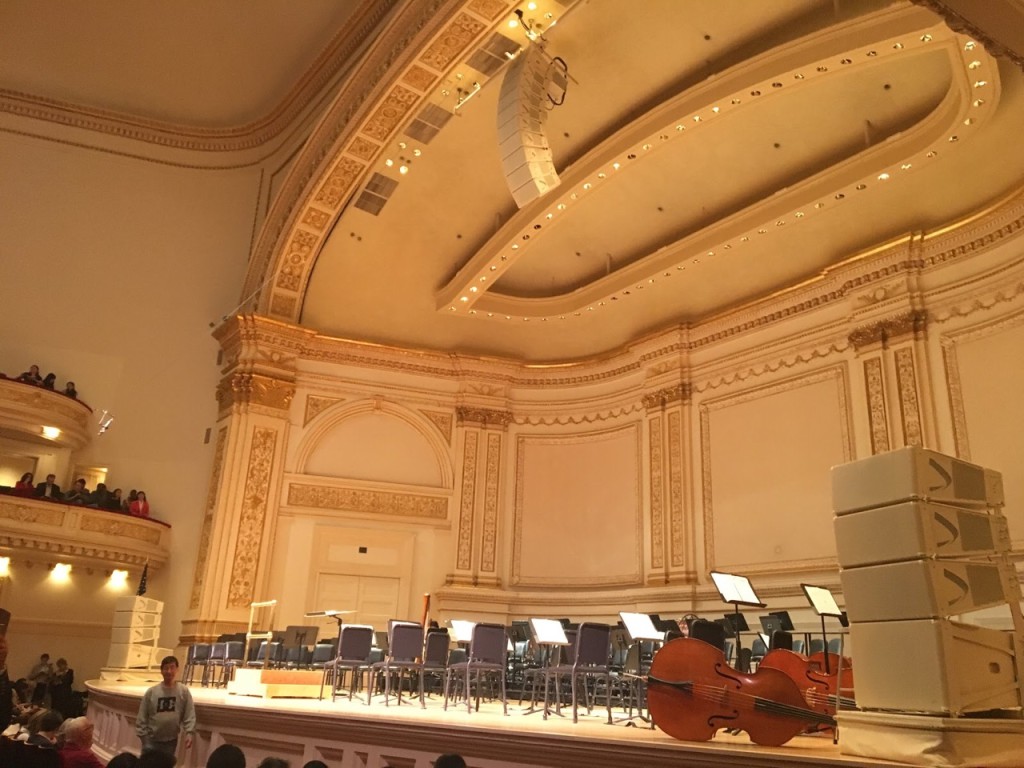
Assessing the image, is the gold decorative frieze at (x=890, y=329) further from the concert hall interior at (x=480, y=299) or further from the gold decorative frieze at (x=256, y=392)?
the gold decorative frieze at (x=256, y=392)

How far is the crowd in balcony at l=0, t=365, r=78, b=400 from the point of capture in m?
12.0

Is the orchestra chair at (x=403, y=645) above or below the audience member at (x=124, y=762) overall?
above

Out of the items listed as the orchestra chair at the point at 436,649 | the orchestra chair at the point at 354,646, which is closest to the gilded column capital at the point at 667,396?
the orchestra chair at the point at 436,649

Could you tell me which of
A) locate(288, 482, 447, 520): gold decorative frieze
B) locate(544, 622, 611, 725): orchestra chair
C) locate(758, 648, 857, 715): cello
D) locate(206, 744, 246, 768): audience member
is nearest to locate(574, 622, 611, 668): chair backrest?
locate(544, 622, 611, 725): orchestra chair

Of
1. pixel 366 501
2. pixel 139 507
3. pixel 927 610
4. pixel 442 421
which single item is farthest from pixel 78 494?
pixel 927 610

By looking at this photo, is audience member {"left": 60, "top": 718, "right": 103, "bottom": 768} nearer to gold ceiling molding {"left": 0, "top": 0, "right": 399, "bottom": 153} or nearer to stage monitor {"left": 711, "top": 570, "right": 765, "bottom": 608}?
stage monitor {"left": 711, "top": 570, "right": 765, "bottom": 608}

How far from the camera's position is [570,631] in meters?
8.66

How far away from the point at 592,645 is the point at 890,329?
6.32 metres

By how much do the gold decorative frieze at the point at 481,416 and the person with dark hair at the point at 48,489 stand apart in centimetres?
620

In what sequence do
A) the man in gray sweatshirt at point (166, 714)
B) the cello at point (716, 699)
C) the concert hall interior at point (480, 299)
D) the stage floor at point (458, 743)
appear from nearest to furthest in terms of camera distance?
the stage floor at point (458, 743) → the cello at point (716, 699) → the man in gray sweatshirt at point (166, 714) → the concert hall interior at point (480, 299)

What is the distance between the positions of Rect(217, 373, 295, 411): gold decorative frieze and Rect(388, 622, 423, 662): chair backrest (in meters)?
6.21

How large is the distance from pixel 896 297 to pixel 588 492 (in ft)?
18.8

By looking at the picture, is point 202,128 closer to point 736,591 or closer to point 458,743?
point 736,591

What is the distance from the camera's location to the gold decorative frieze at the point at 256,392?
12867 mm
